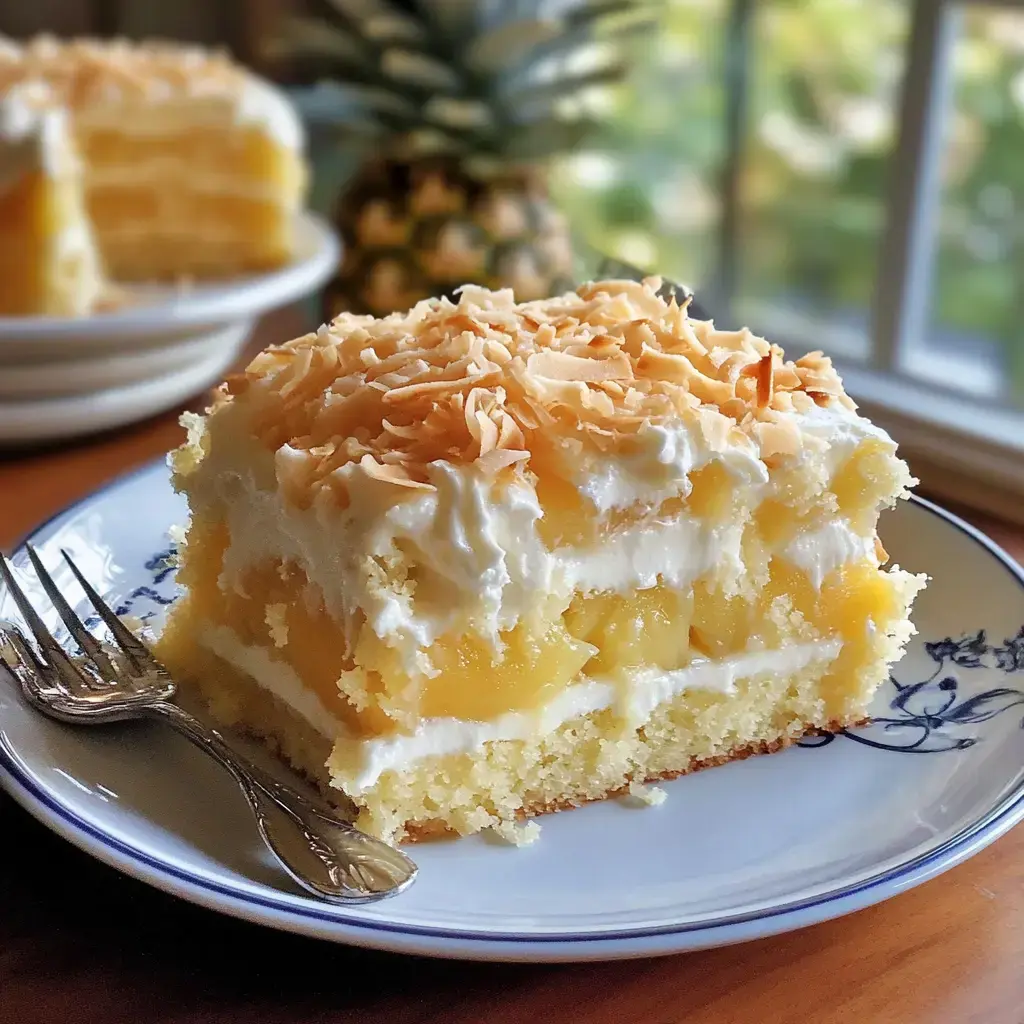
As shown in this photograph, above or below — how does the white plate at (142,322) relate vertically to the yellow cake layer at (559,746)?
above

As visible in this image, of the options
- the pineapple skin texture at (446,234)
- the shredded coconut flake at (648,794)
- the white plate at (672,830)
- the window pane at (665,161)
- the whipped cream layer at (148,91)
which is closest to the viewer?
the white plate at (672,830)

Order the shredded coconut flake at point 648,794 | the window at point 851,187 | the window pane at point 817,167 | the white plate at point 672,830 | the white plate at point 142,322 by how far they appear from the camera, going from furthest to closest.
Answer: the window pane at point 817,167, the window at point 851,187, the white plate at point 142,322, the shredded coconut flake at point 648,794, the white plate at point 672,830

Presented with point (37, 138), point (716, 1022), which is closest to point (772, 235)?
point (37, 138)

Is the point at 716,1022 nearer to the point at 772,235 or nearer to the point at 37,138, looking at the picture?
the point at 37,138

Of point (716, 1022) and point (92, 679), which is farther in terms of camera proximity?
point (92, 679)

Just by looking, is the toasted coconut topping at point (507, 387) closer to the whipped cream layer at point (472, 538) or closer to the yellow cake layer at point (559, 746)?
the whipped cream layer at point (472, 538)

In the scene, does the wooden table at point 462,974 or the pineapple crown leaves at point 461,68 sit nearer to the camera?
the wooden table at point 462,974

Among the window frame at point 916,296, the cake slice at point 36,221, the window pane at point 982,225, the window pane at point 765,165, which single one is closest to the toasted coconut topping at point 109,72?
the cake slice at point 36,221

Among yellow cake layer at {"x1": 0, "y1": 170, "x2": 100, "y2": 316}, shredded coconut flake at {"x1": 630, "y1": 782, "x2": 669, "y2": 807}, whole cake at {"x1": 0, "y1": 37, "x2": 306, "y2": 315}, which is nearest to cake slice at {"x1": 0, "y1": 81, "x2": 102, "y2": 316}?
yellow cake layer at {"x1": 0, "y1": 170, "x2": 100, "y2": 316}
